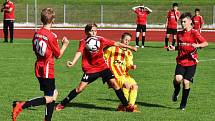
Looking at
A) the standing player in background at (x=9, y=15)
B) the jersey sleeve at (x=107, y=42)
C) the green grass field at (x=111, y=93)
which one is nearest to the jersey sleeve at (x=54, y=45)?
the green grass field at (x=111, y=93)

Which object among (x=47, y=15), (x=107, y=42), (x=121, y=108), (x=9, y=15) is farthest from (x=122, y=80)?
(x=9, y=15)

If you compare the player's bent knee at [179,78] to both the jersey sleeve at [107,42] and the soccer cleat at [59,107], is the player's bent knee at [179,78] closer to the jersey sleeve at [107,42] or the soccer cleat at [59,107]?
the jersey sleeve at [107,42]

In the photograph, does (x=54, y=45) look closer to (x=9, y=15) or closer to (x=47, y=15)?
(x=47, y=15)

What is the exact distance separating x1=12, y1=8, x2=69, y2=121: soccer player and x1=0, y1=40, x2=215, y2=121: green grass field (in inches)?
34.2

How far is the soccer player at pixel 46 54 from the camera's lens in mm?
9000

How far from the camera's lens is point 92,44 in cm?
1077

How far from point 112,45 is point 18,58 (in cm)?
1096

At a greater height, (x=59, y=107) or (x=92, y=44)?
(x=92, y=44)

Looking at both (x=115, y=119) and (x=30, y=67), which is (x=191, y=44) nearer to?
(x=115, y=119)

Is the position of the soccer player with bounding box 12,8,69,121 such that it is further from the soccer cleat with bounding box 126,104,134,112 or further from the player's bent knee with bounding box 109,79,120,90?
the soccer cleat with bounding box 126,104,134,112

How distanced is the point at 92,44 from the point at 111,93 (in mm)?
2822

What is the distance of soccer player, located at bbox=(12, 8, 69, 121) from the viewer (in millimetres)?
9000

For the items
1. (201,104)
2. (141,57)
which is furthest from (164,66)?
(201,104)

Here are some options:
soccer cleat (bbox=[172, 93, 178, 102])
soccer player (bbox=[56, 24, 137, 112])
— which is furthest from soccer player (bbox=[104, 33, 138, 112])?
soccer cleat (bbox=[172, 93, 178, 102])
